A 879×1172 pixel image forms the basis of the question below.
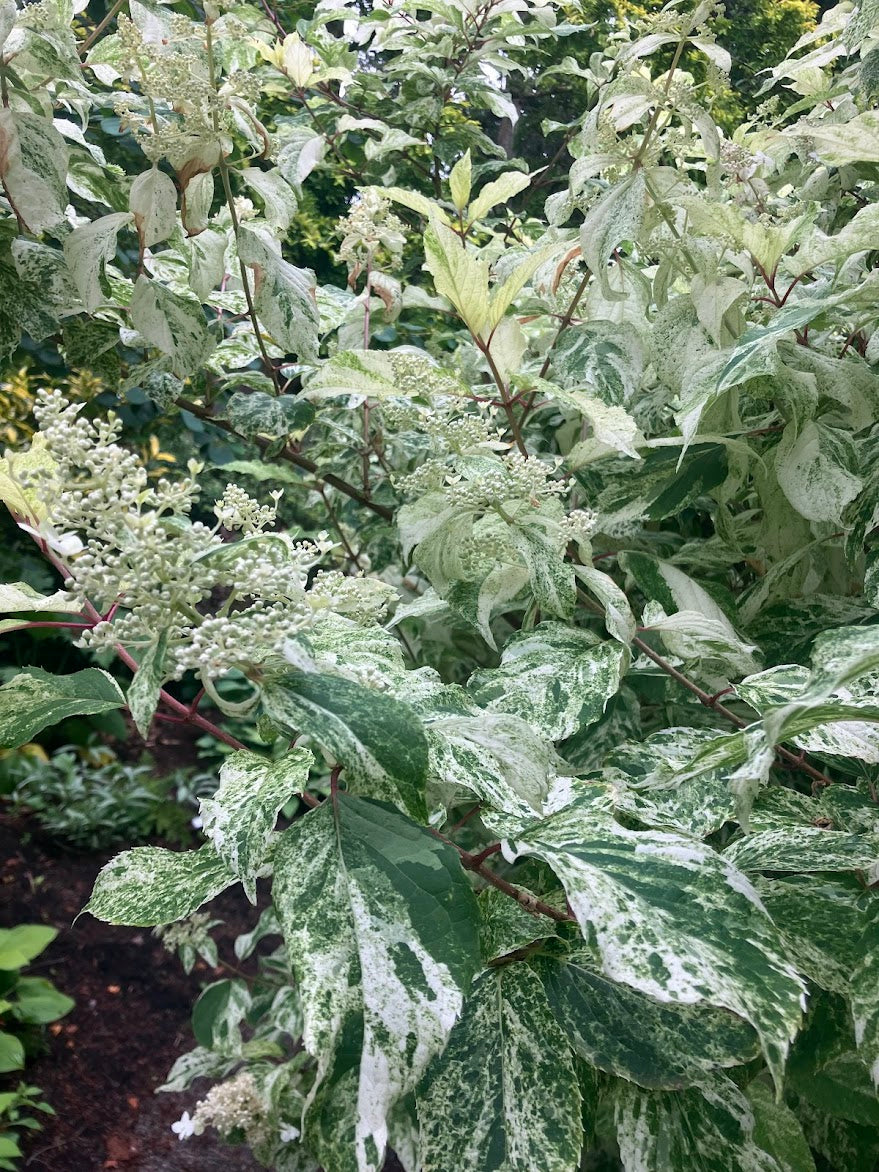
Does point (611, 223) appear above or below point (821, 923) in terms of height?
above

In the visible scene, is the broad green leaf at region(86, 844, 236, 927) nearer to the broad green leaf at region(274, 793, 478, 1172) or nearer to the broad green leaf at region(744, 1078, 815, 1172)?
the broad green leaf at region(274, 793, 478, 1172)

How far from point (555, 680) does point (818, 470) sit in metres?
0.31

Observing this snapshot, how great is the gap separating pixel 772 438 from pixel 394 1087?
2.51ft

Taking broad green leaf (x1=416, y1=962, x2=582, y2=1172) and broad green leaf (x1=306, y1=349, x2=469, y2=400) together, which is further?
broad green leaf (x1=306, y1=349, x2=469, y2=400)

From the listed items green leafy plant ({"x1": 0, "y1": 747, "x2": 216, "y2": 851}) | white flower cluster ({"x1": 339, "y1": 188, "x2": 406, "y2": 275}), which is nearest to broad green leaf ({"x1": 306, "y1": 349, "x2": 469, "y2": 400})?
white flower cluster ({"x1": 339, "y1": 188, "x2": 406, "y2": 275})

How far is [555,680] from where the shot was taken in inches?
29.3

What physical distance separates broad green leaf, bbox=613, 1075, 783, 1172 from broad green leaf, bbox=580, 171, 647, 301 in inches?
26.7

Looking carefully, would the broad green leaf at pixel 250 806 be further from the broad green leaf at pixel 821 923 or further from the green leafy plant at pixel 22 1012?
the green leafy plant at pixel 22 1012

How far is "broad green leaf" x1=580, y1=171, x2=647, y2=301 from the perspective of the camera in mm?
838

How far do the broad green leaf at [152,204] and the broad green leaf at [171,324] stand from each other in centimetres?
5

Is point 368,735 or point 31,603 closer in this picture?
point 368,735

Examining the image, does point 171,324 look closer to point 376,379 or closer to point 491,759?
point 376,379

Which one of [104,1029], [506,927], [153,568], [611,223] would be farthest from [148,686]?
[104,1029]

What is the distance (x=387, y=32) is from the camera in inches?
65.2
